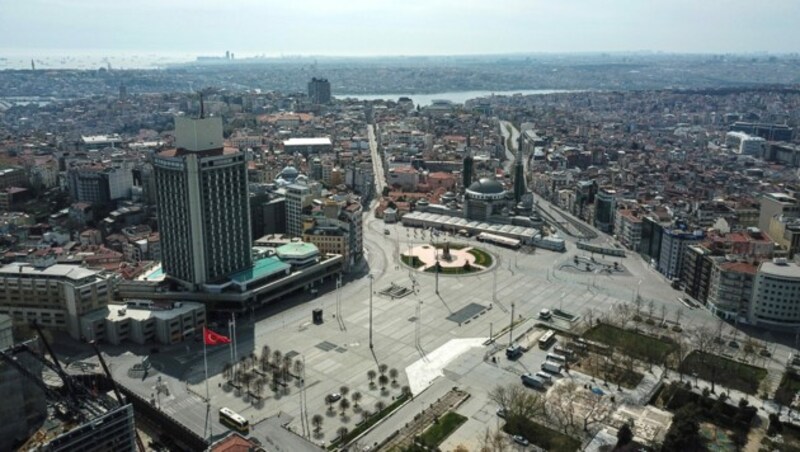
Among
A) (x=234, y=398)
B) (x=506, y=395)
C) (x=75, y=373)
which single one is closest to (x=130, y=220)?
(x=75, y=373)

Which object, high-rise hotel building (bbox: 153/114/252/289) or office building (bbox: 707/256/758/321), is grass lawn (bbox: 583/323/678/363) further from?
high-rise hotel building (bbox: 153/114/252/289)

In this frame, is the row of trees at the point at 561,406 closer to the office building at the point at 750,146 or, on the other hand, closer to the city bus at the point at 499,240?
the city bus at the point at 499,240

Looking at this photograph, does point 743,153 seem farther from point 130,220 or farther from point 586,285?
point 130,220

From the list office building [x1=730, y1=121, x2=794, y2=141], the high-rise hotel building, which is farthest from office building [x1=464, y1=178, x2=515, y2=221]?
office building [x1=730, y1=121, x2=794, y2=141]

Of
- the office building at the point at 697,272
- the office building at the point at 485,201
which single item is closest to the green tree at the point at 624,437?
the office building at the point at 697,272

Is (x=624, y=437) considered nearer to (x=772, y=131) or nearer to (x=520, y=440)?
(x=520, y=440)

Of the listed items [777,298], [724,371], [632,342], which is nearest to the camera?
[724,371]

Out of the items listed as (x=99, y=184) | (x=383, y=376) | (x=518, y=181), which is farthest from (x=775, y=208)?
(x=99, y=184)
